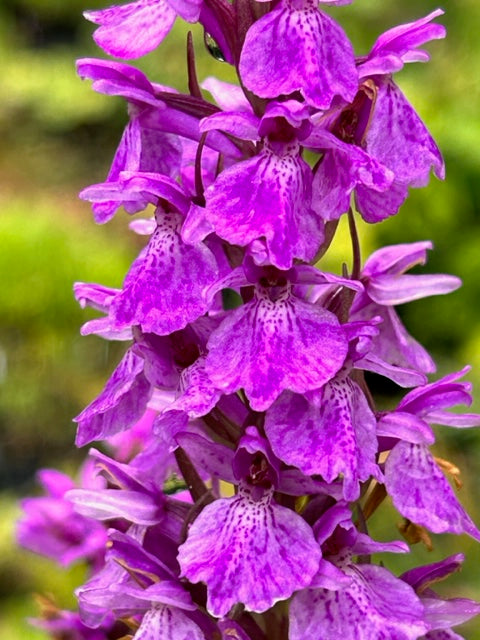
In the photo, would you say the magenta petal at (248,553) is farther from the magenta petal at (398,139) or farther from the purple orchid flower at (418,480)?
the magenta petal at (398,139)

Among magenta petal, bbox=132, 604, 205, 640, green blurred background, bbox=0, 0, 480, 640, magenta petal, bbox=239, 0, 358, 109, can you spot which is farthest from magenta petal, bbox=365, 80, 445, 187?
green blurred background, bbox=0, 0, 480, 640

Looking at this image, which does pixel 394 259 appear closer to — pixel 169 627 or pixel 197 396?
pixel 197 396

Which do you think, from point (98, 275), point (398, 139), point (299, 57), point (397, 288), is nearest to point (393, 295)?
point (397, 288)

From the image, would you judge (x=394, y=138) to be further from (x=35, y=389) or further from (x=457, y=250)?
(x=35, y=389)

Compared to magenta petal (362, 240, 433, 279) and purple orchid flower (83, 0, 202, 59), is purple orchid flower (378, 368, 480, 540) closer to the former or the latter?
magenta petal (362, 240, 433, 279)

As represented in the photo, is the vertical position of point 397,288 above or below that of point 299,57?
below

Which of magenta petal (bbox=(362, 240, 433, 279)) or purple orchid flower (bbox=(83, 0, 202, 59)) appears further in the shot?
magenta petal (bbox=(362, 240, 433, 279))
